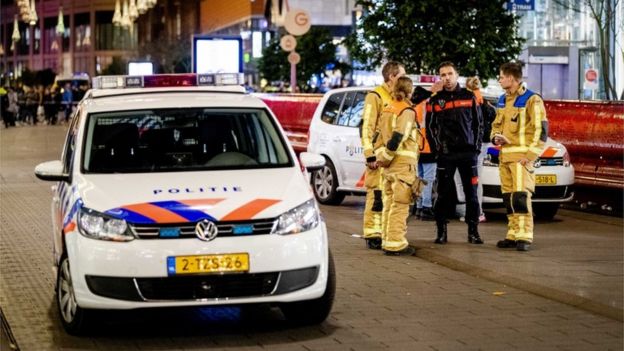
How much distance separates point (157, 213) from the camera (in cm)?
867

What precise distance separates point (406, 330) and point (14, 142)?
3337 centimetres

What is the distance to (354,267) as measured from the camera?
12.5m

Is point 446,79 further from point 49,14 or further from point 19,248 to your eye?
point 49,14

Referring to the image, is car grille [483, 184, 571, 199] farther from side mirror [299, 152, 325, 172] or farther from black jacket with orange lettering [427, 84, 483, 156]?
side mirror [299, 152, 325, 172]

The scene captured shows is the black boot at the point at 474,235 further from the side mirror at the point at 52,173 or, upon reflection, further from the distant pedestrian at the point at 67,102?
the distant pedestrian at the point at 67,102

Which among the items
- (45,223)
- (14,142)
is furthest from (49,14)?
(45,223)

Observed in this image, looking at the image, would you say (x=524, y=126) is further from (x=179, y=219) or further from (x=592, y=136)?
(x=179, y=219)

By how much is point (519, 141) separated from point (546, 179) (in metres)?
3.52

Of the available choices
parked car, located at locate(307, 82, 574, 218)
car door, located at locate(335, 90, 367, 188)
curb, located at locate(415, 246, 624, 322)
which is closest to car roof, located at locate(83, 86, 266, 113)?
curb, located at locate(415, 246, 624, 322)

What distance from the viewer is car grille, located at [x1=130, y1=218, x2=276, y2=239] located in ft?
28.2

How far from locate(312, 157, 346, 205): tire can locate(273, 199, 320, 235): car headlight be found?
9.48m

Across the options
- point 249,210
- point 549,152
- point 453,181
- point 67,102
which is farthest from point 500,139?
point 67,102

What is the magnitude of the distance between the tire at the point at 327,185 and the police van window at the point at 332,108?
1.77 ft

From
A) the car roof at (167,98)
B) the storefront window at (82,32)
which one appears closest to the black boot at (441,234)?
the car roof at (167,98)
